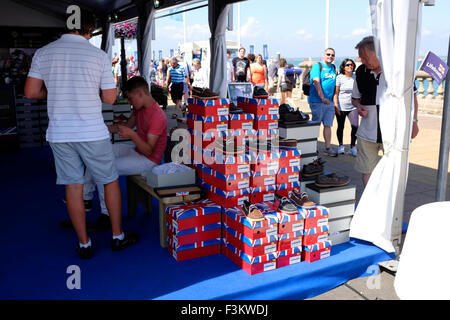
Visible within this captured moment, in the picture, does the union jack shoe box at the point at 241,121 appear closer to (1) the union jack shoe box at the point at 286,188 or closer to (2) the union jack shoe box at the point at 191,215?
(1) the union jack shoe box at the point at 286,188

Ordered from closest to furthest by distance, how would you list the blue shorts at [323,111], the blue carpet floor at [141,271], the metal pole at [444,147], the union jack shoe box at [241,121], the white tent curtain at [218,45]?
the blue carpet floor at [141,271]
the metal pole at [444,147]
the union jack shoe box at [241,121]
the blue shorts at [323,111]
the white tent curtain at [218,45]

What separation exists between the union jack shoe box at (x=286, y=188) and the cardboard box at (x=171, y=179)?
27.4 inches

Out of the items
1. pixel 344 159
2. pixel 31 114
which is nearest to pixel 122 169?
pixel 344 159

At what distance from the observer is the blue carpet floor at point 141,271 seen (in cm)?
250

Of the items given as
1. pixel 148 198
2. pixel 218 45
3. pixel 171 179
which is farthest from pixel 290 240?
pixel 218 45

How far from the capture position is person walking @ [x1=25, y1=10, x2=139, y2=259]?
2.60m

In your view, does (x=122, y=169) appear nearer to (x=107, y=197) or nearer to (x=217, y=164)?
(x=107, y=197)

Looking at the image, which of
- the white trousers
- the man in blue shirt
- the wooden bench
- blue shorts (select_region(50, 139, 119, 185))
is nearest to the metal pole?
the wooden bench

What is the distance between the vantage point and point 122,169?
140 inches

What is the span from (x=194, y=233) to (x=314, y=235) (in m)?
0.86

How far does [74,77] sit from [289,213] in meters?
1.69

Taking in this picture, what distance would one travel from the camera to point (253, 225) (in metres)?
2.68

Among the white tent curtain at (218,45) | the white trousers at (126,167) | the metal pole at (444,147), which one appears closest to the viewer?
the metal pole at (444,147)

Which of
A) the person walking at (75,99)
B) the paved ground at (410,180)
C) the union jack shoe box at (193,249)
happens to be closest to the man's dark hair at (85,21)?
the person walking at (75,99)
